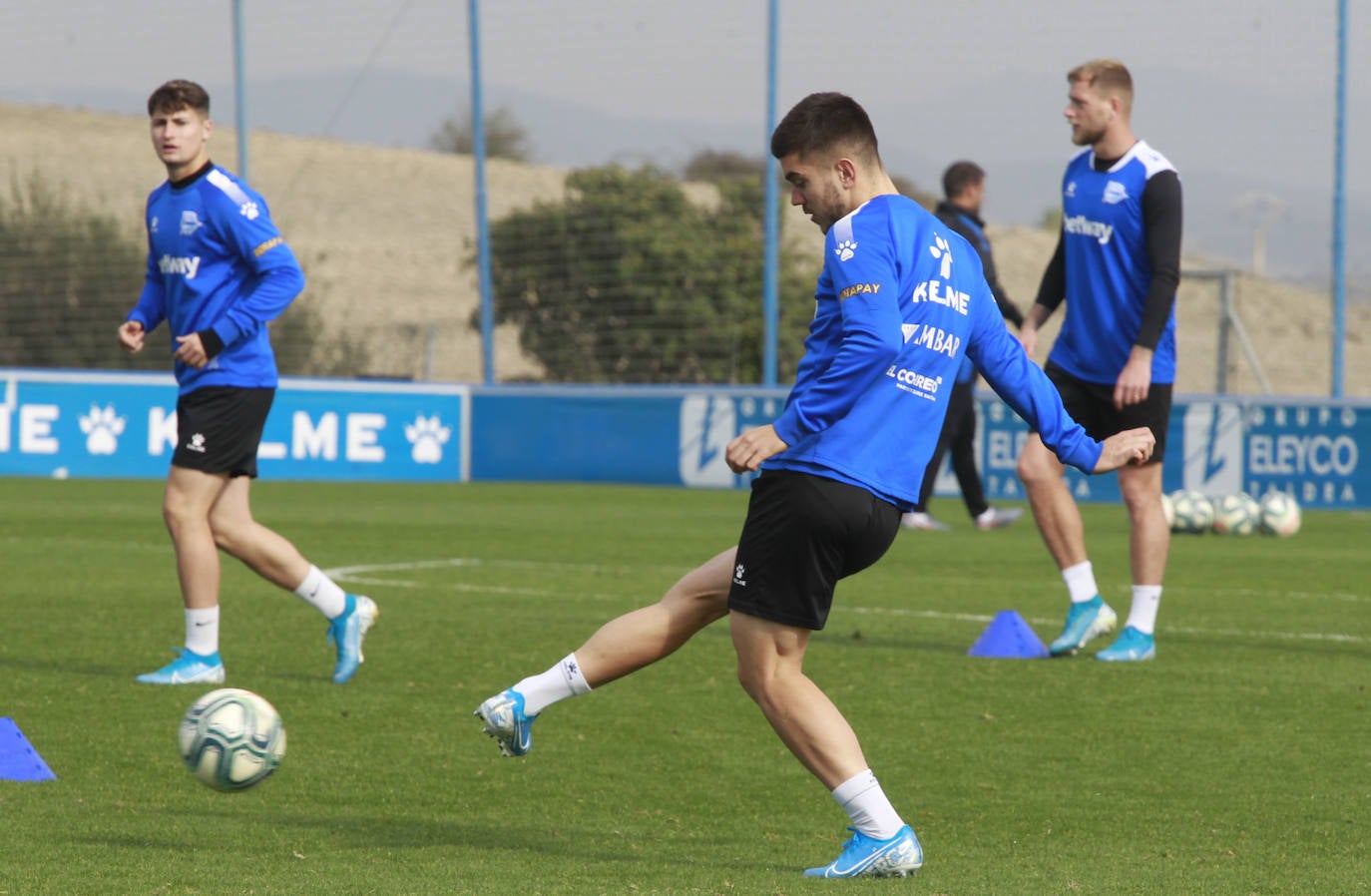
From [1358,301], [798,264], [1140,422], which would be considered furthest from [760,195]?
[1140,422]

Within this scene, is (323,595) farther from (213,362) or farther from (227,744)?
(227,744)

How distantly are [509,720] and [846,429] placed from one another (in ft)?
3.52

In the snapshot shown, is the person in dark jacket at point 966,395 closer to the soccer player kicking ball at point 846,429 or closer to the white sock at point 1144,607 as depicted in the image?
the white sock at point 1144,607

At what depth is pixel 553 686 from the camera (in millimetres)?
4594

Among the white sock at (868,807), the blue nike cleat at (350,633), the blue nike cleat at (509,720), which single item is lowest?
the blue nike cleat at (350,633)

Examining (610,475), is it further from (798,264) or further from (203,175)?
(203,175)

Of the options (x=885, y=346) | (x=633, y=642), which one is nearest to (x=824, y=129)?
(x=885, y=346)

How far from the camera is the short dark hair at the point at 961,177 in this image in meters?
12.4

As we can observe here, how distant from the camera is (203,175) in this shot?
698 cm

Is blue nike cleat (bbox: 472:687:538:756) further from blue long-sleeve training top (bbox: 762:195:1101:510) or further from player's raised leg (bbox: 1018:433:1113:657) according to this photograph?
player's raised leg (bbox: 1018:433:1113:657)

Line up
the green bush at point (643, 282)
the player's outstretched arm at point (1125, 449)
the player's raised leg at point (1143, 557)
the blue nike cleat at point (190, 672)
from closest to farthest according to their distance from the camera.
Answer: the player's outstretched arm at point (1125, 449)
the blue nike cleat at point (190, 672)
the player's raised leg at point (1143, 557)
the green bush at point (643, 282)

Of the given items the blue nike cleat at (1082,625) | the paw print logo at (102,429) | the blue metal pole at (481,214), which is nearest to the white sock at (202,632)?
the blue nike cleat at (1082,625)

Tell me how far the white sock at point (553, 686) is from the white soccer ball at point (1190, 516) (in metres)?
11.0

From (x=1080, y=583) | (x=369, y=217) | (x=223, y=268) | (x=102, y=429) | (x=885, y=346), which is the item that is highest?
(x=369, y=217)
